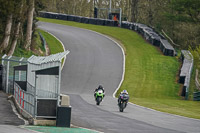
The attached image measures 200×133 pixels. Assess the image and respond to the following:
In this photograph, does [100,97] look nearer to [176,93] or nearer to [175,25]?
[176,93]

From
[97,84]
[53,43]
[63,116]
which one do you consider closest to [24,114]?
[63,116]

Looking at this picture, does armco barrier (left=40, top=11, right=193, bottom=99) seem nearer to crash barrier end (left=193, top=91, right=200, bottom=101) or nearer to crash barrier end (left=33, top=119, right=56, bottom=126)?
crash barrier end (left=193, top=91, right=200, bottom=101)

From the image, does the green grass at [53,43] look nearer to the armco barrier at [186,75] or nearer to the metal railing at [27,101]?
the armco barrier at [186,75]

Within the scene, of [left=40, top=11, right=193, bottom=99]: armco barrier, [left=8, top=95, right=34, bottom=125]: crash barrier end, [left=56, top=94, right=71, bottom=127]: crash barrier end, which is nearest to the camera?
[left=56, top=94, right=71, bottom=127]: crash barrier end

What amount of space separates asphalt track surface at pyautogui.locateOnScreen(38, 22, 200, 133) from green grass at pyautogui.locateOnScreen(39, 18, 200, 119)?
1272 millimetres

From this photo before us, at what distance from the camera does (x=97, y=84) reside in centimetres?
3912

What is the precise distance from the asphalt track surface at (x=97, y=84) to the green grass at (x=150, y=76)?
127 cm

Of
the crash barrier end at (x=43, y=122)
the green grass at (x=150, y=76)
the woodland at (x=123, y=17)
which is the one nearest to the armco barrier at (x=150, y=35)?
the green grass at (x=150, y=76)

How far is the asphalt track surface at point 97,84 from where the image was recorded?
18708 mm

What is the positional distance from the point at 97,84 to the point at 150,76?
6337 mm

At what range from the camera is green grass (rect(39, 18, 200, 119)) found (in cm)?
3216

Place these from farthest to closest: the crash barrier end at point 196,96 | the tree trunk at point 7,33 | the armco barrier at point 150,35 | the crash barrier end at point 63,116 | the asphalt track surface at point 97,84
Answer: the armco barrier at point 150,35
the tree trunk at point 7,33
the crash barrier end at point 196,96
the asphalt track surface at point 97,84
the crash barrier end at point 63,116

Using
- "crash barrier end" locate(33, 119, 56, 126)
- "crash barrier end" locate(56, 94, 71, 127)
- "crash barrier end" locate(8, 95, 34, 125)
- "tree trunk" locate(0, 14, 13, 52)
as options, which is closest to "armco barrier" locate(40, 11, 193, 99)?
"tree trunk" locate(0, 14, 13, 52)

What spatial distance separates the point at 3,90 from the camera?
28.1 m
